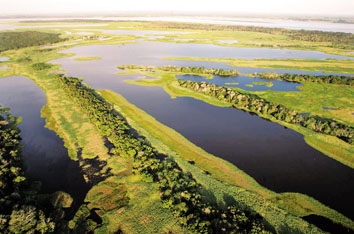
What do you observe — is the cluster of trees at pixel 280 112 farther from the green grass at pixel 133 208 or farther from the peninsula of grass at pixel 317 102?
the green grass at pixel 133 208

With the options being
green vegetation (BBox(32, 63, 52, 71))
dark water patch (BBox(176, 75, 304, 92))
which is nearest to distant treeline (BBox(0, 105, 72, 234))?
dark water patch (BBox(176, 75, 304, 92))

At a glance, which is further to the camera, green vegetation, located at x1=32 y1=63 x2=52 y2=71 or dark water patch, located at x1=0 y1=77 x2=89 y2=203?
green vegetation, located at x1=32 y1=63 x2=52 y2=71

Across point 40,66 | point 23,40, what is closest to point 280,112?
point 40,66

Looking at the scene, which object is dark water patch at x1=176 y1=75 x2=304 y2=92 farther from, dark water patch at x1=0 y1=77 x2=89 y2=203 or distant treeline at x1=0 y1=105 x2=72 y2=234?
distant treeline at x1=0 y1=105 x2=72 y2=234

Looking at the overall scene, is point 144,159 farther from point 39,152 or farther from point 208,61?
point 208,61

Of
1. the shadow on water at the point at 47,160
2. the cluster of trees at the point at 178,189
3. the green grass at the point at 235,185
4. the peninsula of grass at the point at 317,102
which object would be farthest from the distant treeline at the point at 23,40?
the green grass at the point at 235,185

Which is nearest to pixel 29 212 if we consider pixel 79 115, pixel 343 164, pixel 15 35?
pixel 79 115

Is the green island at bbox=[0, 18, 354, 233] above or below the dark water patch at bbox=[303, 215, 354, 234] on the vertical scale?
above
